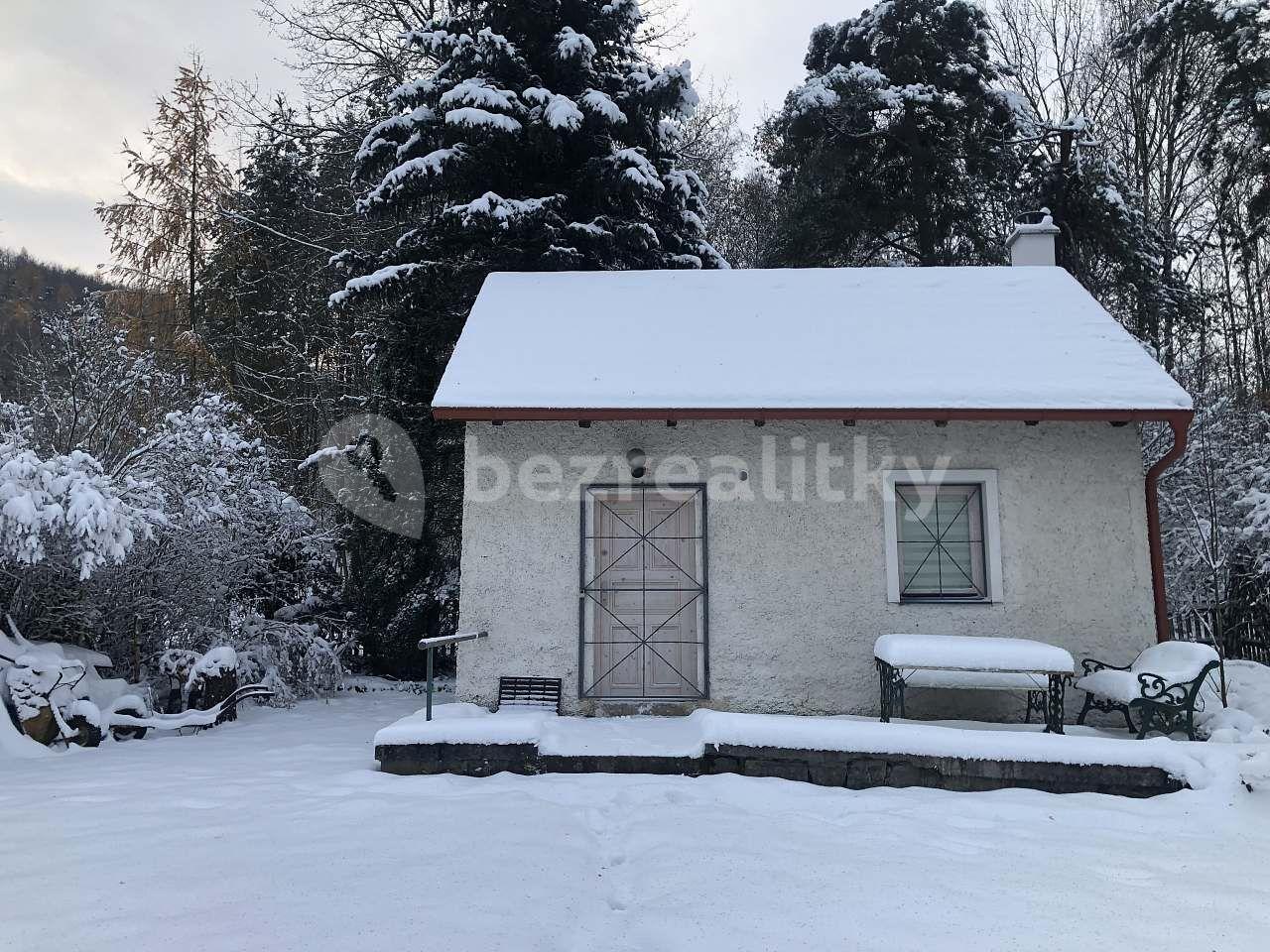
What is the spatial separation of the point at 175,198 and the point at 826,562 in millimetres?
16450

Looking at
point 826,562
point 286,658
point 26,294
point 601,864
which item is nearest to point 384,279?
point 286,658

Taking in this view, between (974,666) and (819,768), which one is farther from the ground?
(974,666)

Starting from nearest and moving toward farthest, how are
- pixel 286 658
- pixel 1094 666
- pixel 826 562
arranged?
pixel 1094 666
pixel 826 562
pixel 286 658

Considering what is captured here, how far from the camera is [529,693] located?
6.68 metres

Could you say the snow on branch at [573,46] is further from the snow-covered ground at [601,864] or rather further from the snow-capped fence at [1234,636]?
the snow-capped fence at [1234,636]

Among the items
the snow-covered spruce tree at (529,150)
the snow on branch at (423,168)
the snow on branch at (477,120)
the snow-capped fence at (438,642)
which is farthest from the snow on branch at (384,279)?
the snow-capped fence at (438,642)

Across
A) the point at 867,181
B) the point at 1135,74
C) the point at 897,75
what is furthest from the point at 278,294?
the point at 1135,74

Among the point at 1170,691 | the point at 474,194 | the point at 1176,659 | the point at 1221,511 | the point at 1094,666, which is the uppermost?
the point at 474,194

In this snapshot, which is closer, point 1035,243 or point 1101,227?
point 1035,243

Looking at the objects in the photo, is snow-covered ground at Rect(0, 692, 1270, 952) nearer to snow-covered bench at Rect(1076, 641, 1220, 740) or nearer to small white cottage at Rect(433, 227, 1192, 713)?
snow-covered bench at Rect(1076, 641, 1220, 740)

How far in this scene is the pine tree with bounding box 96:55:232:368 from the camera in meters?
16.8

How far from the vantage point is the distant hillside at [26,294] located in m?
13.3

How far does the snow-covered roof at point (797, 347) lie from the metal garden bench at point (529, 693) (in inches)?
86.3

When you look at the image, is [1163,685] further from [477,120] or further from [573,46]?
[573,46]
